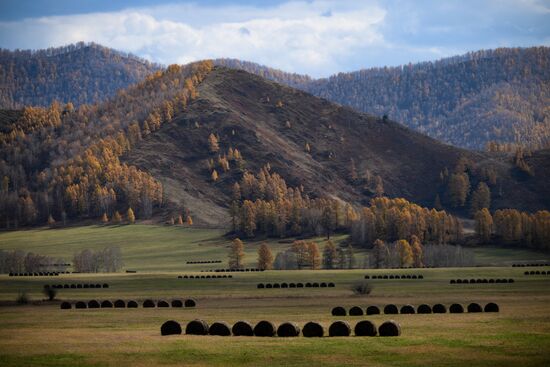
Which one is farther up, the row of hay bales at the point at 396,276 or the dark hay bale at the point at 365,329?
the dark hay bale at the point at 365,329

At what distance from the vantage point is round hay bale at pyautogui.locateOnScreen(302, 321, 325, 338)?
52406 millimetres

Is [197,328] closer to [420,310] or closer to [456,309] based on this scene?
[420,310]

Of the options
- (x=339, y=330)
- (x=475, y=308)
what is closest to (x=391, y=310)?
(x=475, y=308)

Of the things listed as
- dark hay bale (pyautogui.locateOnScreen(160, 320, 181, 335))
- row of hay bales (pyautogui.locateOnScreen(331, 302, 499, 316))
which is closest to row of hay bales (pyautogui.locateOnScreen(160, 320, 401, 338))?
dark hay bale (pyautogui.locateOnScreen(160, 320, 181, 335))

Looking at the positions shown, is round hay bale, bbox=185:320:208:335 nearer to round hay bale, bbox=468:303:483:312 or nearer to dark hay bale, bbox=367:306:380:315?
dark hay bale, bbox=367:306:380:315

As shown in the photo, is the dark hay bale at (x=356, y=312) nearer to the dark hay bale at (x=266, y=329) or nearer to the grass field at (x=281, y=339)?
the grass field at (x=281, y=339)

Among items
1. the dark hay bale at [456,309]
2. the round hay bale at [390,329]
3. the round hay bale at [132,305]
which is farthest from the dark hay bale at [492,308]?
the round hay bale at [132,305]

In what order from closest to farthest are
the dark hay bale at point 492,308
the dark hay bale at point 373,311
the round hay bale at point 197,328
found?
the round hay bale at point 197,328, the dark hay bale at point 492,308, the dark hay bale at point 373,311

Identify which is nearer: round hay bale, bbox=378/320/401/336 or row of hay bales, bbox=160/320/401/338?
round hay bale, bbox=378/320/401/336

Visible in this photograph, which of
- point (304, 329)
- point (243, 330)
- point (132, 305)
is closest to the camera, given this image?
point (304, 329)

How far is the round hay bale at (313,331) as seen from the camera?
52406 mm

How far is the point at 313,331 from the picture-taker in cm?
5244

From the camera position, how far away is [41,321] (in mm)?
67000

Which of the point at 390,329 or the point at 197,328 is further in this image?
the point at 197,328
